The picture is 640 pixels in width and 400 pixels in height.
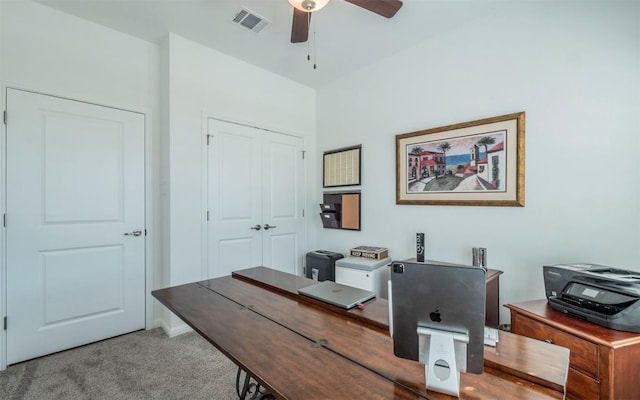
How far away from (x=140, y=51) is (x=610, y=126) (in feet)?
13.1

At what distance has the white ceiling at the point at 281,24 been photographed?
2375 mm

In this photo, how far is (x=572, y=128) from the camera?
A: 2082 millimetres

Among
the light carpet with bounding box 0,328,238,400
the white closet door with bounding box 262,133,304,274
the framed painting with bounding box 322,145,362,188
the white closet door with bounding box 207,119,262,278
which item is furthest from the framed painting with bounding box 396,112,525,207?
the light carpet with bounding box 0,328,238,400

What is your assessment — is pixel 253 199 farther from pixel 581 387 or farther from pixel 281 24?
pixel 581 387

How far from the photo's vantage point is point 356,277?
300cm

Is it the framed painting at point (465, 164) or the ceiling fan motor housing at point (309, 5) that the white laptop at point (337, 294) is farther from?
the ceiling fan motor housing at point (309, 5)

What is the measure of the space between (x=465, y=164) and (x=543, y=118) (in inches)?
25.2

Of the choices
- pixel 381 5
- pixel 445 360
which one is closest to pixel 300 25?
pixel 381 5

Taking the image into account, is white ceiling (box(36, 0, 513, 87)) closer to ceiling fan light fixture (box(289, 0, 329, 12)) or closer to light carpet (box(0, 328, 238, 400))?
ceiling fan light fixture (box(289, 0, 329, 12))

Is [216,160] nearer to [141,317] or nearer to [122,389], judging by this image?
[141,317]

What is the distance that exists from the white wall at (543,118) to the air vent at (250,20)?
145 cm

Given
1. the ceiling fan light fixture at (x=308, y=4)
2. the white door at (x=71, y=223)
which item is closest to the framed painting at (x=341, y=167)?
the ceiling fan light fixture at (x=308, y=4)

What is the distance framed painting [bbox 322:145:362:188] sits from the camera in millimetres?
3535

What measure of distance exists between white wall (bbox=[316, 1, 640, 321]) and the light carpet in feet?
6.91
